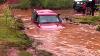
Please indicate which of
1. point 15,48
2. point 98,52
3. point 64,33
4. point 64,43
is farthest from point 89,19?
point 15,48

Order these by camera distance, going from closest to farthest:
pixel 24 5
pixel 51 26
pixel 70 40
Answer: pixel 70 40
pixel 51 26
pixel 24 5

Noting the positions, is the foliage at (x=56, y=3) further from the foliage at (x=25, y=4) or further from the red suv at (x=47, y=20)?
the red suv at (x=47, y=20)

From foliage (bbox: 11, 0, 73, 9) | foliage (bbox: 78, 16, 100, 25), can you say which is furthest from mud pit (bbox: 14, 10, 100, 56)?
foliage (bbox: 11, 0, 73, 9)

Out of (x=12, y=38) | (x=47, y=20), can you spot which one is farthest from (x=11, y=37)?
(x=47, y=20)

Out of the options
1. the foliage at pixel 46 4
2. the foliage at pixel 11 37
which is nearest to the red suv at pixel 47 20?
the foliage at pixel 11 37

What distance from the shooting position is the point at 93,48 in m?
16.3

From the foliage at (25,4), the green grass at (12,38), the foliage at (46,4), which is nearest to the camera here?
the green grass at (12,38)

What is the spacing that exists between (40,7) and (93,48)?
946 inches

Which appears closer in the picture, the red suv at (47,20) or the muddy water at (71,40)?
the muddy water at (71,40)

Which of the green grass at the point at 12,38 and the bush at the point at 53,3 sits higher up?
the green grass at the point at 12,38

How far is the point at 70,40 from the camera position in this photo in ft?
60.2

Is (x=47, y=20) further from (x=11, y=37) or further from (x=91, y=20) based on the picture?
(x=11, y=37)

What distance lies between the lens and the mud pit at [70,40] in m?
15.4

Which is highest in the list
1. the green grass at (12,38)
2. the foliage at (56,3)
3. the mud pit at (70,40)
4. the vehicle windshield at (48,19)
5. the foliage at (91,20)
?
the green grass at (12,38)
